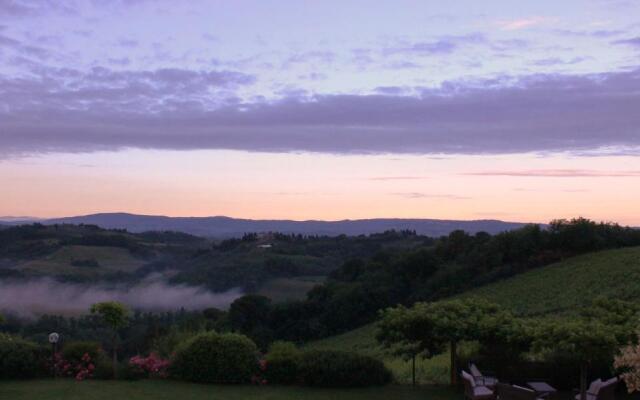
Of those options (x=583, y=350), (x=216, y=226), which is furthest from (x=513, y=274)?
(x=216, y=226)

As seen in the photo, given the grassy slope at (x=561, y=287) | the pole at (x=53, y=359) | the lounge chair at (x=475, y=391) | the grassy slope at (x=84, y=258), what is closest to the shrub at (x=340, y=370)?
the lounge chair at (x=475, y=391)

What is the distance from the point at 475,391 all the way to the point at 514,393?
0.98 metres

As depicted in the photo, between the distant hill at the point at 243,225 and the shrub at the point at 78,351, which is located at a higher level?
the distant hill at the point at 243,225

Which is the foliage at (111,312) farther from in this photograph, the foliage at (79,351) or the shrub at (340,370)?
the shrub at (340,370)

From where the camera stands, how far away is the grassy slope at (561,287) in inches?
1275

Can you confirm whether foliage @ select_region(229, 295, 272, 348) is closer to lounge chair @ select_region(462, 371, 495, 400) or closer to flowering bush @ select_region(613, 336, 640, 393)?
lounge chair @ select_region(462, 371, 495, 400)

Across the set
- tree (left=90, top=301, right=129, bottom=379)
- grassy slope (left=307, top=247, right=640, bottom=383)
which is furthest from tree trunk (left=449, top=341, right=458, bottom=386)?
grassy slope (left=307, top=247, right=640, bottom=383)

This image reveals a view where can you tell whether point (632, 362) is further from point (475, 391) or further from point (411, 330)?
point (411, 330)

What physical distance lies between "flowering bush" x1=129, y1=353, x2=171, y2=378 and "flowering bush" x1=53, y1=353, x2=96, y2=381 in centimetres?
80

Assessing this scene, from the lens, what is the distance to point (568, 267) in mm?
41750

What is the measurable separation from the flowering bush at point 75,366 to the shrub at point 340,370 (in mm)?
4136

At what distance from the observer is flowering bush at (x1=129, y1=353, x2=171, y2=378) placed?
13734 millimetres

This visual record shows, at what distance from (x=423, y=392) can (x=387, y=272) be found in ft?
135

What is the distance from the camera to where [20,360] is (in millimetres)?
13430
